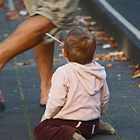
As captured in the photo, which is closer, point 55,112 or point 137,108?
point 55,112

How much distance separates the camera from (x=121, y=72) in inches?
297

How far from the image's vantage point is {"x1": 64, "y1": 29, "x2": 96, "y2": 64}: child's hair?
15.6 ft

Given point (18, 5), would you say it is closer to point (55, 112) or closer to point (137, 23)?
point (137, 23)

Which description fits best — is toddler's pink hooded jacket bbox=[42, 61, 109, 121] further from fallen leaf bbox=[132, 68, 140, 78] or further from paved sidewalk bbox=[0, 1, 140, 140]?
fallen leaf bbox=[132, 68, 140, 78]

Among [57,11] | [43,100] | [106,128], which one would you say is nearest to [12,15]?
[43,100]

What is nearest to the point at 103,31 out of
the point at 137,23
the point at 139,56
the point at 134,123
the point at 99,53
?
the point at 137,23

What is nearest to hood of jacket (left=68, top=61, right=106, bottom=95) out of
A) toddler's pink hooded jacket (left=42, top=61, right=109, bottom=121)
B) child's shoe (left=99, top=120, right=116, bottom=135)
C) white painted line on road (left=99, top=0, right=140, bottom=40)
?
toddler's pink hooded jacket (left=42, top=61, right=109, bottom=121)

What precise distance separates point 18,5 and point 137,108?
7.97 m

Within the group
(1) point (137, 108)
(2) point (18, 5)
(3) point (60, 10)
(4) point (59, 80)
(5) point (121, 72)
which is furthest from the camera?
(2) point (18, 5)

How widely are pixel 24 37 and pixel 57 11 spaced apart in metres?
0.32

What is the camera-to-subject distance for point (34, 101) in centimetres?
614

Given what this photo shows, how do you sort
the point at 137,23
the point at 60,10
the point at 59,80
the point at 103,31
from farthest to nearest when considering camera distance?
the point at 103,31 < the point at 137,23 < the point at 60,10 < the point at 59,80

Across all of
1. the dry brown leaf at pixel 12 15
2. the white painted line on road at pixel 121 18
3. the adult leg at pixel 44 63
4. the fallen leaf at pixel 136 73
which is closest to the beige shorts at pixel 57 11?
the adult leg at pixel 44 63

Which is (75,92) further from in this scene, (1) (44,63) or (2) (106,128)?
(1) (44,63)
